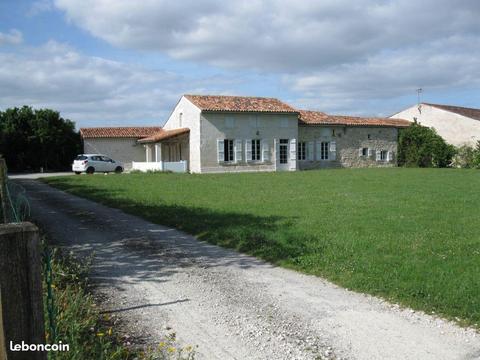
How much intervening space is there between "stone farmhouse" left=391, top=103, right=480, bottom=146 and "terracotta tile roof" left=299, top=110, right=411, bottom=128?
5.79ft

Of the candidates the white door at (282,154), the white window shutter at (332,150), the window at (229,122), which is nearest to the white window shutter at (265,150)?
the white door at (282,154)

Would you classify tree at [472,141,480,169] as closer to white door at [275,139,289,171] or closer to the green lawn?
white door at [275,139,289,171]

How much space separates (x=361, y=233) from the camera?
862cm

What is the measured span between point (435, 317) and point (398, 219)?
19.1 ft

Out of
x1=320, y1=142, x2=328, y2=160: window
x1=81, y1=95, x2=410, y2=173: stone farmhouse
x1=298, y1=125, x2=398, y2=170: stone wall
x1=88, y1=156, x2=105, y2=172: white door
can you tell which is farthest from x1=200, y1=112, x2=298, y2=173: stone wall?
x1=88, y1=156, x2=105, y2=172: white door

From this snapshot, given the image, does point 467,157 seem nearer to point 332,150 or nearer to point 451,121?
point 451,121

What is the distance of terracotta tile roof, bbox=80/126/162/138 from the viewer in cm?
4153

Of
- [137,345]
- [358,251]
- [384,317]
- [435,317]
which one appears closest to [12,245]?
[137,345]

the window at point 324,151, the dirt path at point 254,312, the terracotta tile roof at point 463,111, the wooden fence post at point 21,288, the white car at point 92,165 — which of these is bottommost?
the dirt path at point 254,312

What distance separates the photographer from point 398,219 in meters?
10.2

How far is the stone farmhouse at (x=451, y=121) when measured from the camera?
4062cm

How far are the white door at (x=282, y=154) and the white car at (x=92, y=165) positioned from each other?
40.0 ft

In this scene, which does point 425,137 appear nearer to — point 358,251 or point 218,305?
point 358,251

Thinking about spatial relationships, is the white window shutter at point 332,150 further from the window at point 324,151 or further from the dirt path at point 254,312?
the dirt path at point 254,312
